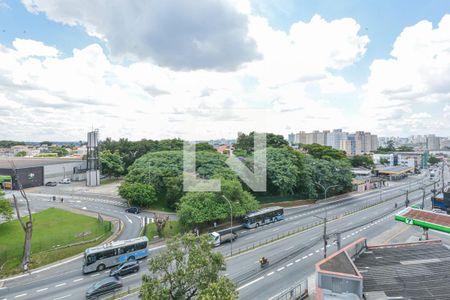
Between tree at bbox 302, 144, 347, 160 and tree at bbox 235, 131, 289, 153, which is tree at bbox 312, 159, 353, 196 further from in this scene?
tree at bbox 235, 131, 289, 153

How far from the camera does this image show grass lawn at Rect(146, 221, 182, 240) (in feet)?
105

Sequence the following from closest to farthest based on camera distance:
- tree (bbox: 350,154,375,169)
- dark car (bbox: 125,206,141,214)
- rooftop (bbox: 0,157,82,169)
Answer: dark car (bbox: 125,206,141,214) → rooftop (bbox: 0,157,82,169) → tree (bbox: 350,154,375,169)

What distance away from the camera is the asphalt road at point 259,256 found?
19688 millimetres

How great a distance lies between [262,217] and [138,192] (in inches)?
761

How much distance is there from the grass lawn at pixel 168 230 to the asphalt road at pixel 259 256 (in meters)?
1.74

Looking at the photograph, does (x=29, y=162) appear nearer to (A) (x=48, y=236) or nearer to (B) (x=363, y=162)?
(A) (x=48, y=236)

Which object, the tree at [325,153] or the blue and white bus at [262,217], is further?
the tree at [325,153]

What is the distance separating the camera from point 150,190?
41.5 metres

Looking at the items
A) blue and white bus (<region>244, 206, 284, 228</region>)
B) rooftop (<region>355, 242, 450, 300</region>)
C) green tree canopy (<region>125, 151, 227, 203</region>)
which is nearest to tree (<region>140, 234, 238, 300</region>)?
rooftop (<region>355, 242, 450, 300</region>)

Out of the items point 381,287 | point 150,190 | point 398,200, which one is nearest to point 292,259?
point 381,287

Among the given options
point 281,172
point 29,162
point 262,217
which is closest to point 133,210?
point 262,217

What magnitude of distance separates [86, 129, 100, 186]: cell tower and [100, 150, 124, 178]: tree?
2497 millimetres

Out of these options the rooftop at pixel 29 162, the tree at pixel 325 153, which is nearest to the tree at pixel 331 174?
the tree at pixel 325 153

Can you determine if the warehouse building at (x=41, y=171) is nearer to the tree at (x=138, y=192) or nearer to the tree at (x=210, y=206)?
the tree at (x=138, y=192)
